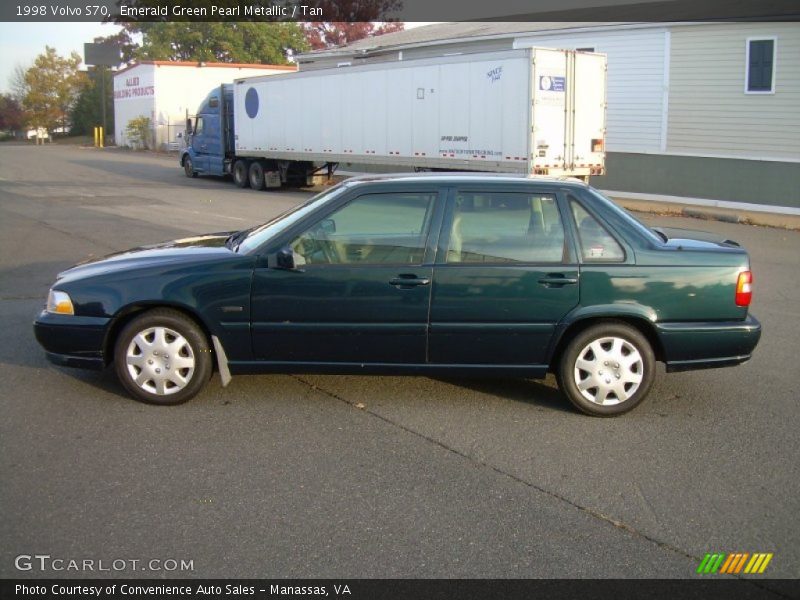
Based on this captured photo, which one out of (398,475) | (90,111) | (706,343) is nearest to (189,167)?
(706,343)

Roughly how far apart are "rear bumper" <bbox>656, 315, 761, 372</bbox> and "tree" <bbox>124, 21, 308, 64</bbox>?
209 feet

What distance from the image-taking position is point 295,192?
2592cm

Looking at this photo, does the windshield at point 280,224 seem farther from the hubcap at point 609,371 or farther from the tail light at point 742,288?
the tail light at point 742,288

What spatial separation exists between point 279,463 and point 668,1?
26.9 m

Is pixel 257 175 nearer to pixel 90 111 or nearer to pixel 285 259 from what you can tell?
pixel 285 259

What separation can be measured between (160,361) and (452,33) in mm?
25423

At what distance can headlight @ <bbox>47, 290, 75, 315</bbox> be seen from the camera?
5.70 metres

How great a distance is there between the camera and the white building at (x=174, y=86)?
2015 inches

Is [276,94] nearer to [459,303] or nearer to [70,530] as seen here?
[459,303]

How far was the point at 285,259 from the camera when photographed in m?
5.54

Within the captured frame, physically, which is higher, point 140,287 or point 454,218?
point 454,218

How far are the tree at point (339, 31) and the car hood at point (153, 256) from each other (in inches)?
2378
